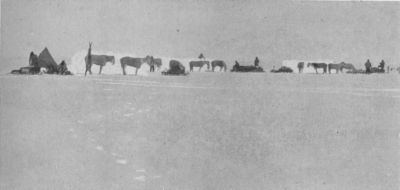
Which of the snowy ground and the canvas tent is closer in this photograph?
the snowy ground

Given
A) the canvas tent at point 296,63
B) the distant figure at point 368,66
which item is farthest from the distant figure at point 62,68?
the distant figure at point 368,66

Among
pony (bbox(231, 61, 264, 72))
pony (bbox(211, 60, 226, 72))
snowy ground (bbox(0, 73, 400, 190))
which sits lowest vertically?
snowy ground (bbox(0, 73, 400, 190))

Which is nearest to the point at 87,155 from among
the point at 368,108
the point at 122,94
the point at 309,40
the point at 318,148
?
the point at 122,94

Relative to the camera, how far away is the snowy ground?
5.27ft

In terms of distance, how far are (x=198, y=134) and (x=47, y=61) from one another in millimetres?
684

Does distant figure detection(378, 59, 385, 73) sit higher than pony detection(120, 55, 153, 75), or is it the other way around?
pony detection(120, 55, 153, 75)

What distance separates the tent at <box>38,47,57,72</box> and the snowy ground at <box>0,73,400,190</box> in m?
0.04

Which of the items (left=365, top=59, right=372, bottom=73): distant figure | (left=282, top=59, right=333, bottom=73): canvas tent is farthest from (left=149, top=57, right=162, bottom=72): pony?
(left=365, top=59, right=372, bottom=73): distant figure

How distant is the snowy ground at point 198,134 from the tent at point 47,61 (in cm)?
4

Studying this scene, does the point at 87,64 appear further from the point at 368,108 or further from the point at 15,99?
the point at 368,108

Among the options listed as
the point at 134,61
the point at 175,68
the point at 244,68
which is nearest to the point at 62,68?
the point at 134,61

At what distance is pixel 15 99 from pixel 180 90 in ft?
2.17

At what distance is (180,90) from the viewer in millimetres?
1696

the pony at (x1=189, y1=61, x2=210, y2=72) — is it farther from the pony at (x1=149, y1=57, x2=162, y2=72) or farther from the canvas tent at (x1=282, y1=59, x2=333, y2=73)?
the canvas tent at (x1=282, y1=59, x2=333, y2=73)
